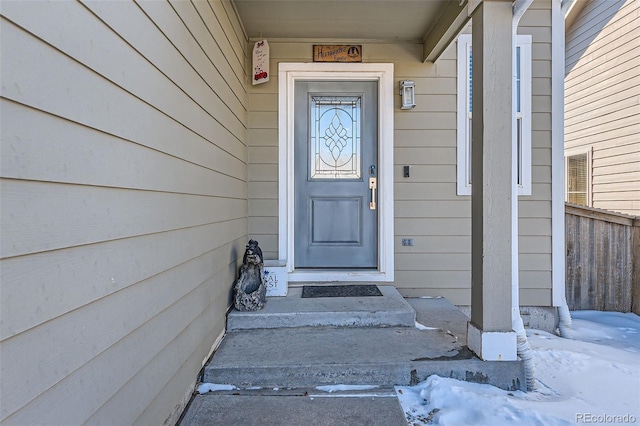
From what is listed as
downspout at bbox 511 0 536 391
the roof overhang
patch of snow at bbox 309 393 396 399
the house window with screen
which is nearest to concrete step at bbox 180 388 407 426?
patch of snow at bbox 309 393 396 399

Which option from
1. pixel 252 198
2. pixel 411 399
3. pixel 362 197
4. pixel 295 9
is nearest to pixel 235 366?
pixel 411 399

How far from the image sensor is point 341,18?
2.79 meters

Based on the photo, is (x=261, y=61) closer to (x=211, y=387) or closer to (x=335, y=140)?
(x=335, y=140)

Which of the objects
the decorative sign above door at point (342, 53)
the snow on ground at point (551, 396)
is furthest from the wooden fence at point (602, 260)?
the decorative sign above door at point (342, 53)

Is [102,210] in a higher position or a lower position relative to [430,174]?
lower

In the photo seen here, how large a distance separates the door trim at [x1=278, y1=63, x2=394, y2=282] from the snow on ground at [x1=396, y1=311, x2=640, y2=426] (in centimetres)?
137

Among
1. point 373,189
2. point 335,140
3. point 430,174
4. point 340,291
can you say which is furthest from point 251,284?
point 430,174

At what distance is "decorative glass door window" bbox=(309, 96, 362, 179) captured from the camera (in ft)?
10.7

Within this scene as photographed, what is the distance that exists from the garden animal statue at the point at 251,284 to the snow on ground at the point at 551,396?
1167 mm

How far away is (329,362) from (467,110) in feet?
8.71

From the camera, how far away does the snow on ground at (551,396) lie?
5.40 ft

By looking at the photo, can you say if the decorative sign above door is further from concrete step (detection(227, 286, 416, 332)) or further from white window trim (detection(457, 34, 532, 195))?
concrete step (detection(227, 286, 416, 332))

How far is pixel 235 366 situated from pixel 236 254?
0.96 meters

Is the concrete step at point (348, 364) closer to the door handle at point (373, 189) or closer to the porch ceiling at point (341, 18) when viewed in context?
the door handle at point (373, 189)
